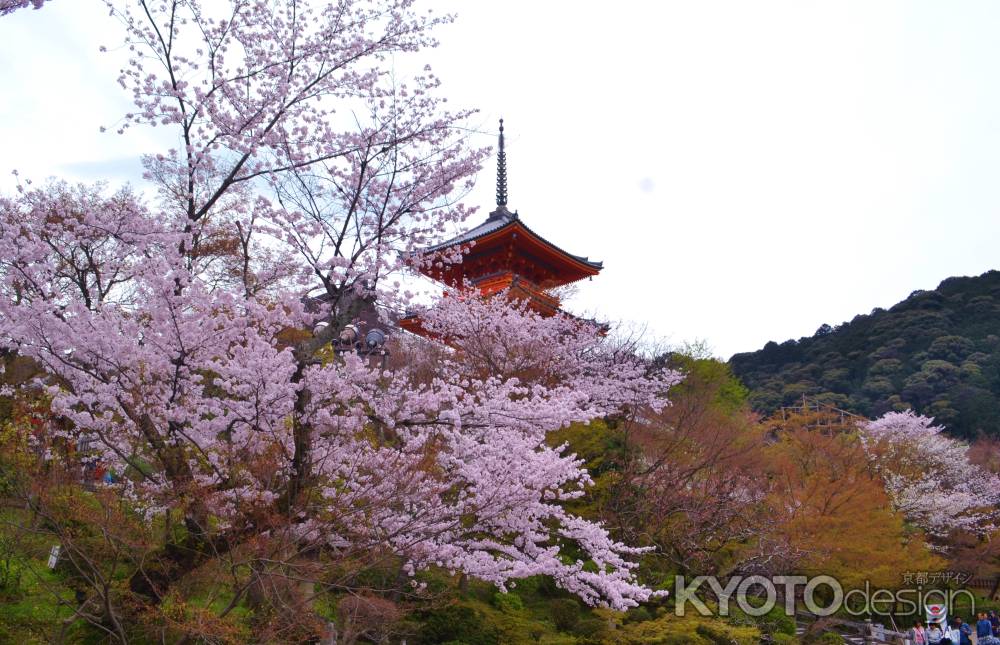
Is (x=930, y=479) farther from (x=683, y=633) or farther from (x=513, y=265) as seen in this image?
(x=683, y=633)

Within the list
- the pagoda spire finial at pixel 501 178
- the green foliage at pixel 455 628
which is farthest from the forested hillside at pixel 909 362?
the green foliage at pixel 455 628

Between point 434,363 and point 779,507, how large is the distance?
7.45 meters

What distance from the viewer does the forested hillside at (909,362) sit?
161 ft

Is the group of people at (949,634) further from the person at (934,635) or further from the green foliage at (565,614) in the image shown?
the green foliage at (565,614)

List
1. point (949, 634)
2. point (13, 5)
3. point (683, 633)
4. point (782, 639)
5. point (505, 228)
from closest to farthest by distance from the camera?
point (13, 5) < point (683, 633) < point (782, 639) < point (949, 634) < point (505, 228)

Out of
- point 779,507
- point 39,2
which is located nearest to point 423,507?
point 39,2

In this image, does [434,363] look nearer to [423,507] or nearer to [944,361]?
[423,507]

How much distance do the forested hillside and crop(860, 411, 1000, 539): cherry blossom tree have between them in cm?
1857

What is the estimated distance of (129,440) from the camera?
6379 millimetres

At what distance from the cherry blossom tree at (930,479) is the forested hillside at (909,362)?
60.9 feet

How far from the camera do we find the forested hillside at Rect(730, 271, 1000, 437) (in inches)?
1927

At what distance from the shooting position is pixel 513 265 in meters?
24.7

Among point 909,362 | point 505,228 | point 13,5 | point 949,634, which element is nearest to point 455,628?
point 13,5

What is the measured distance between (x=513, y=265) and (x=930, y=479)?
50.7 ft
